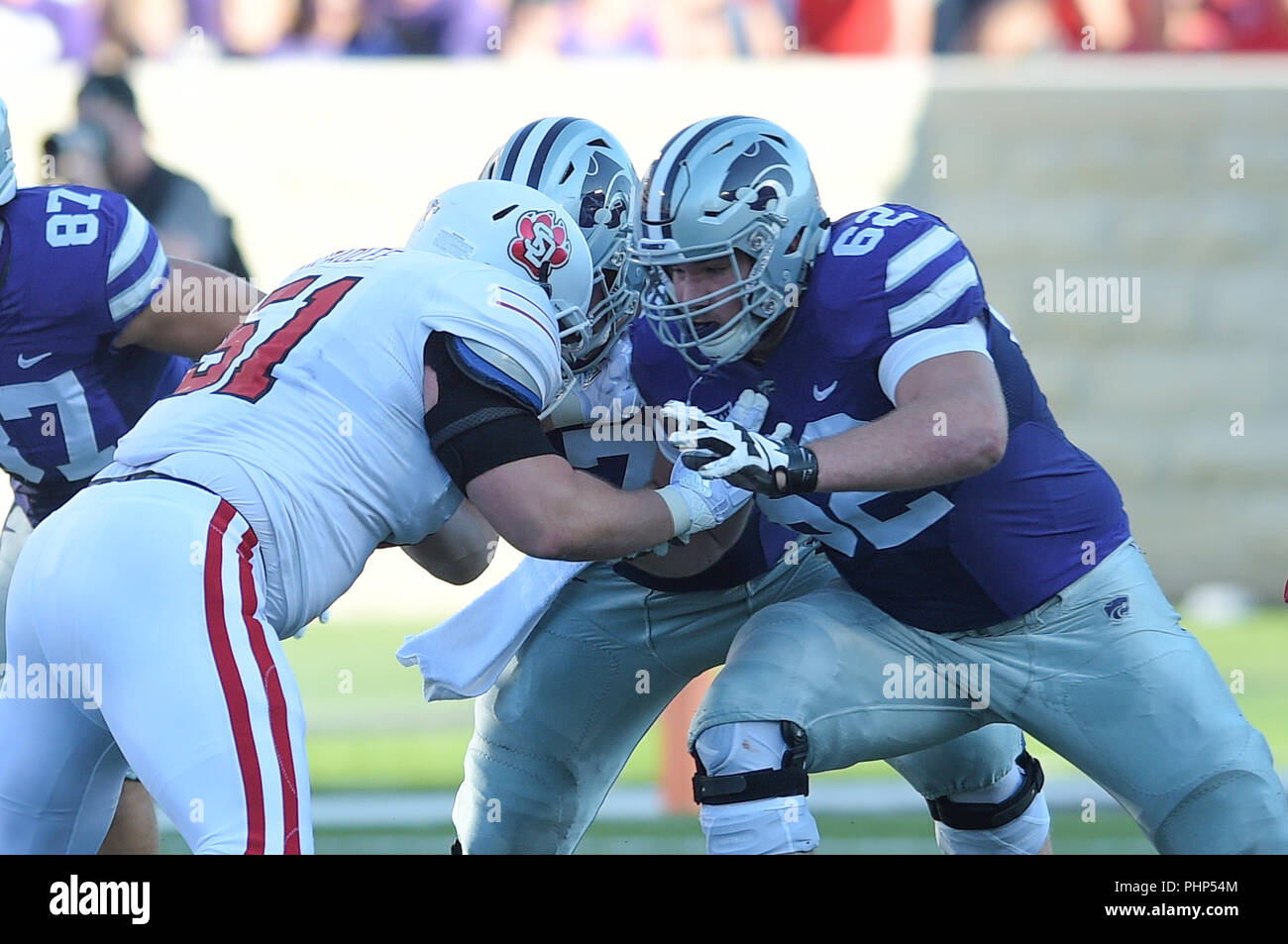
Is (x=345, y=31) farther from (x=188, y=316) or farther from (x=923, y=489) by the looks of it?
(x=923, y=489)

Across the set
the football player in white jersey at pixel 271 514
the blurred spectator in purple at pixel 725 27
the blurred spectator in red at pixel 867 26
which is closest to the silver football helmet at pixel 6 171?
the football player in white jersey at pixel 271 514

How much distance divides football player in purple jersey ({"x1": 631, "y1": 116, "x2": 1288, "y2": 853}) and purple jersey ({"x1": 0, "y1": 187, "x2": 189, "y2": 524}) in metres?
1.06

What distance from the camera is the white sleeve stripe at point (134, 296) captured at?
3246 millimetres

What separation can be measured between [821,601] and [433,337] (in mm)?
945

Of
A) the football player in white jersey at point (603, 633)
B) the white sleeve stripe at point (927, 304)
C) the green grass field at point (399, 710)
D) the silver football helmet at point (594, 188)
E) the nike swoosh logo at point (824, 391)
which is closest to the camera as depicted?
the white sleeve stripe at point (927, 304)

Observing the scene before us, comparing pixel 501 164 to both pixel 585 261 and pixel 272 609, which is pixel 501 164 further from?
pixel 272 609

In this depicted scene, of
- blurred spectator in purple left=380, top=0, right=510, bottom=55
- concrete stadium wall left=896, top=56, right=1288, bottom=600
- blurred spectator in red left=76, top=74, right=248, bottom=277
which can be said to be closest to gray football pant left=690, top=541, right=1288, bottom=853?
blurred spectator in red left=76, top=74, right=248, bottom=277

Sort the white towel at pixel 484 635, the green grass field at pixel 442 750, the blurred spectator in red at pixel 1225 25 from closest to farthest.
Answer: the white towel at pixel 484 635 < the green grass field at pixel 442 750 < the blurred spectator in red at pixel 1225 25

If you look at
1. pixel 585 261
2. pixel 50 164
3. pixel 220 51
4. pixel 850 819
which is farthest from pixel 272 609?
pixel 220 51

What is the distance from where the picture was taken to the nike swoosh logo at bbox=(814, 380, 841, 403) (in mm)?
2869

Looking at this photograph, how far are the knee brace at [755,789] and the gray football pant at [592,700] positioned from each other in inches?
23.0

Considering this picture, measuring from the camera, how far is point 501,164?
129 inches

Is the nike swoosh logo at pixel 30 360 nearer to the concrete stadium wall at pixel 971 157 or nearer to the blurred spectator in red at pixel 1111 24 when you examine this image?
the concrete stadium wall at pixel 971 157

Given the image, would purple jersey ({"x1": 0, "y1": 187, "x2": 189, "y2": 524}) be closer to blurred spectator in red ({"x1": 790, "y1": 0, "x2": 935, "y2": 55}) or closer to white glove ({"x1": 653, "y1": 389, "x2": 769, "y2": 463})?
white glove ({"x1": 653, "y1": 389, "x2": 769, "y2": 463})
